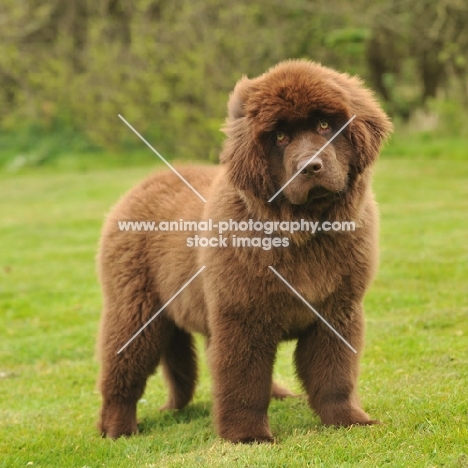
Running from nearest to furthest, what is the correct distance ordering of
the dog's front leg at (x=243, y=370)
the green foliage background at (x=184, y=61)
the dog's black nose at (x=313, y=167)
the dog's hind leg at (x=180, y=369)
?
1. the dog's black nose at (x=313, y=167)
2. the dog's front leg at (x=243, y=370)
3. the dog's hind leg at (x=180, y=369)
4. the green foliage background at (x=184, y=61)

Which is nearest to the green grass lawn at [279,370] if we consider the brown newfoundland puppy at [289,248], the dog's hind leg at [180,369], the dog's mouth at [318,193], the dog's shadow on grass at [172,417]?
the dog's shadow on grass at [172,417]

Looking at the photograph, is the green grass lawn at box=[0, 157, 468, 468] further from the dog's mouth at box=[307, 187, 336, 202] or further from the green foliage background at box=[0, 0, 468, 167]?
the green foliage background at box=[0, 0, 468, 167]

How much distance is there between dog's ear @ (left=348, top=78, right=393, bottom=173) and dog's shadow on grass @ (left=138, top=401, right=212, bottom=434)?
7.72 feet

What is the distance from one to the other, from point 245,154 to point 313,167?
0.51m

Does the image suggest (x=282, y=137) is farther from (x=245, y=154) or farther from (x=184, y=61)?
(x=184, y=61)

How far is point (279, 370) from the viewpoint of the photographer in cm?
783

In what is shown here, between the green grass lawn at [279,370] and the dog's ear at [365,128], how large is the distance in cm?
162

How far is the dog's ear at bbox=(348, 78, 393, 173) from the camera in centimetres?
506

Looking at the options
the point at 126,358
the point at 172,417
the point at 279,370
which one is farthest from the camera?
the point at 279,370

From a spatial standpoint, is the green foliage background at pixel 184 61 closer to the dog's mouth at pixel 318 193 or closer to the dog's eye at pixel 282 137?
the dog's eye at pixel 282 137

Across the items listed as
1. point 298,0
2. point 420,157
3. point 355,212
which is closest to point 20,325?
point 355,212

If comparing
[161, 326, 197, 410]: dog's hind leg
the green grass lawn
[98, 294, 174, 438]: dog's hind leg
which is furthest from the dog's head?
[161, 326, 197, 410]: dog's hind leg

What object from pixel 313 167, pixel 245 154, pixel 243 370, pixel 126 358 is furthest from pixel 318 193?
pixel 126 358

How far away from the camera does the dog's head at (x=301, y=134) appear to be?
4863mm
